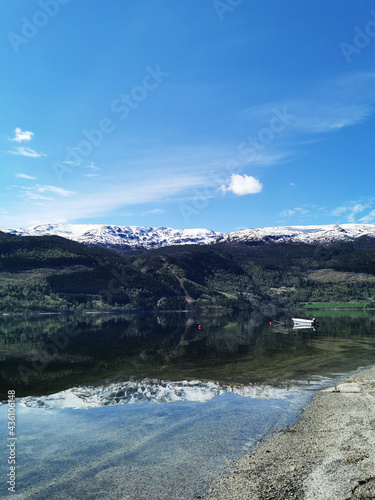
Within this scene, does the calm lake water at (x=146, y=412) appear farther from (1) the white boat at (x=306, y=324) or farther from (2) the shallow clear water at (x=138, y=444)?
(1) the white boat at (x=306, y=324)

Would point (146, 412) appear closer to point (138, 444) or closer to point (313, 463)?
point (138, 444)

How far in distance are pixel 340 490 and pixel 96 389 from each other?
Result: 30272mm

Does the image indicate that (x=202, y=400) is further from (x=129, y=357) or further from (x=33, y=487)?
(x=129, y=357)

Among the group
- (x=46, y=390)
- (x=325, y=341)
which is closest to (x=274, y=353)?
(x=325, y=341)

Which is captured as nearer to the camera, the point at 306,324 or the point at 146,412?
the point at 146,412

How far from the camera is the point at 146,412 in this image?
31.9 m

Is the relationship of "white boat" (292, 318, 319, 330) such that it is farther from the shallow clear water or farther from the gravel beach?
the gravel beach

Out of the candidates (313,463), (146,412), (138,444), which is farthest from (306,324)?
(313,463)

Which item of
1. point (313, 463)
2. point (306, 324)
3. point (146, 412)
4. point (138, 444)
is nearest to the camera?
point (313, 463)

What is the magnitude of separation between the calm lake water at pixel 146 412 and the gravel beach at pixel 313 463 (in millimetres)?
1457

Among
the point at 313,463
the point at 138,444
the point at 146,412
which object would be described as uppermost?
the point at 313,463

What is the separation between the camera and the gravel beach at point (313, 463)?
1725cm

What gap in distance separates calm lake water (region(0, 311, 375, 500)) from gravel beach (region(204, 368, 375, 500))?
1.46 metres

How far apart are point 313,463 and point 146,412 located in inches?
642
